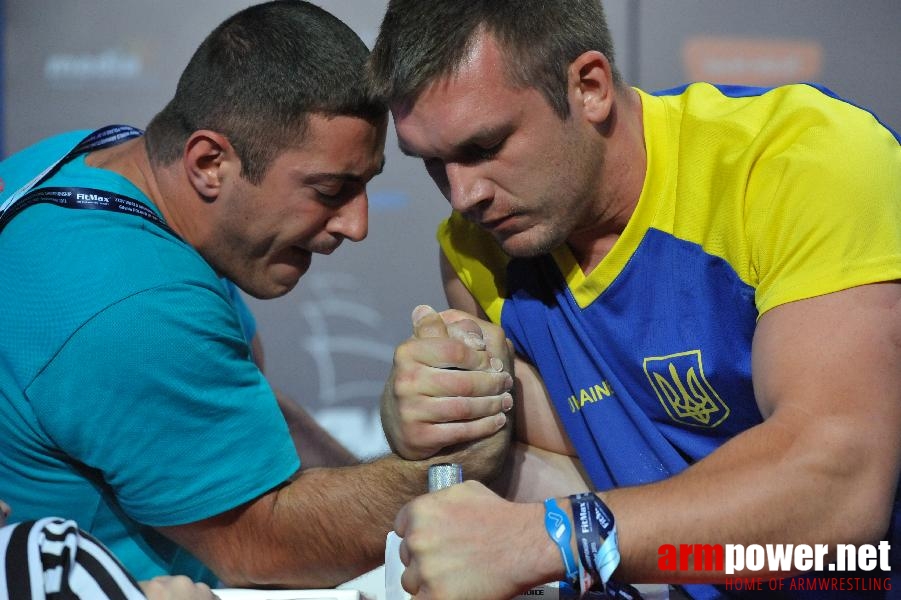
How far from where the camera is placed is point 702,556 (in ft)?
4.05

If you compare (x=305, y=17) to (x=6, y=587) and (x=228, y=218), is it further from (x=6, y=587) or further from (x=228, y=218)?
(x=6, y=587)

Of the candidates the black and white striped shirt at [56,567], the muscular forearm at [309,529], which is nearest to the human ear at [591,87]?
the muscular forearm at [309,529]

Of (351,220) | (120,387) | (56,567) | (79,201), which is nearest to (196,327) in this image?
(120,387)

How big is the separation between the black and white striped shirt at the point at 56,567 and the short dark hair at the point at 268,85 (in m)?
0.86

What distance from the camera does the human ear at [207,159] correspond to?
1841 mm

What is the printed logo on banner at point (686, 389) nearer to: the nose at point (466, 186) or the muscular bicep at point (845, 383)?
the muscular bicep at point (845, 383)

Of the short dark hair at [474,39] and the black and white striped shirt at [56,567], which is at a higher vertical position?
the short dark hair at [474,39]

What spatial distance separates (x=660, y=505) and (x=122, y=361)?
824mm

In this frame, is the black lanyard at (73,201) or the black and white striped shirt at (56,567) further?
the black lanyard at (73,201)

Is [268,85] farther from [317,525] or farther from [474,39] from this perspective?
[317,525]

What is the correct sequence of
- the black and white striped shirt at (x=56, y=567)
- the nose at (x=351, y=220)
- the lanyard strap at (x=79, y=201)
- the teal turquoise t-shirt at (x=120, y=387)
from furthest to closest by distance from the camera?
the nose at (x=351, y=220), the lanyard strap at (x=79, y=201), the teal turquoise t-shirt at (x=120, y=387), the black and white striped shirt at (x=56, y=567)

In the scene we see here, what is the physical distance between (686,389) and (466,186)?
0.48 meters

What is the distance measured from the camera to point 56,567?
3.62 ft

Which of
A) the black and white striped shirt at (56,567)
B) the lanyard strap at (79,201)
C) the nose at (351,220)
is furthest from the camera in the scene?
the nose at (351,220)
